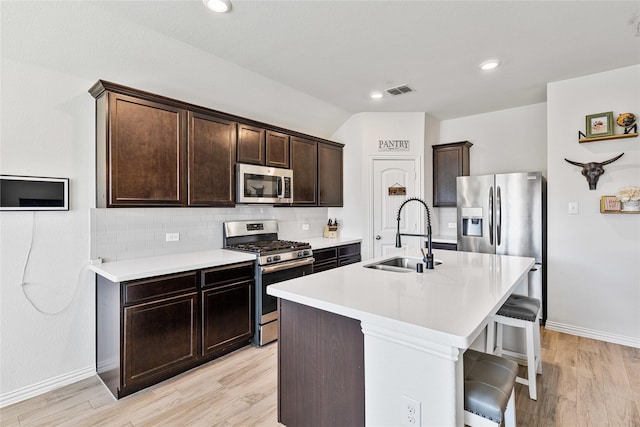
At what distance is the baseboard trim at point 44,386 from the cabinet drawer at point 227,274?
45.6 inches

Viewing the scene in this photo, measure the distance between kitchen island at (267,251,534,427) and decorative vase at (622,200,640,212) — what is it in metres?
1.95

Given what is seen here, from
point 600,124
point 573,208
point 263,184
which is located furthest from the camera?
point 263,184

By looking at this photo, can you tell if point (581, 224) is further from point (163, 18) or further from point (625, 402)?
point (163, 18)

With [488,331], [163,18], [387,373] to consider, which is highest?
[163,18]

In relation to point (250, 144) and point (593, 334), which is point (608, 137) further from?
point (250, 144)

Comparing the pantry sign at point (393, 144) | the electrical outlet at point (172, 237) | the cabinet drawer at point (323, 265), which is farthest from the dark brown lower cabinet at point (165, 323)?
the pantry sign at point (393, 144)

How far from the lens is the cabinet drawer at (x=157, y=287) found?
2191 mm

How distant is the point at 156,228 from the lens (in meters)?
2.94

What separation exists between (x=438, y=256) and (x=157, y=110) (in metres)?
2.69

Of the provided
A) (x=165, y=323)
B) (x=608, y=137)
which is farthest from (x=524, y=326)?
(x=165, y=323)

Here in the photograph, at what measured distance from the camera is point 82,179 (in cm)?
251

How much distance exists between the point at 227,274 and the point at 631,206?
392 centimetres

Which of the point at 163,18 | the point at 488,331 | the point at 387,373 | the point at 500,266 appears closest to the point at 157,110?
the point at 163,18

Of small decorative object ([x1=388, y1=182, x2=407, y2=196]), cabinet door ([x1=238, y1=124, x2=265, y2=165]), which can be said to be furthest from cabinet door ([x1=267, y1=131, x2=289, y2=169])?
small decorative object ([x1=388, y1=182, x2=407, y2=196])
